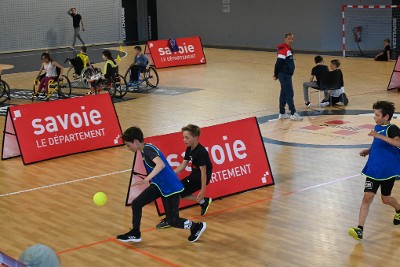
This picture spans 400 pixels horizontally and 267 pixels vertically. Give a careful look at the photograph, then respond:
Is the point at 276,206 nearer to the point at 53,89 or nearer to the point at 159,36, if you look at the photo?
the point at 53,89

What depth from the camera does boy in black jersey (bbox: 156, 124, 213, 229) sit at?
9055mm

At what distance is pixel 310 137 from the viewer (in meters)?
14.5

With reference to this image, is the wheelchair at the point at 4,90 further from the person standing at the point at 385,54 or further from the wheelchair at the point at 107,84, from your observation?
the person standing at the point at 385,54

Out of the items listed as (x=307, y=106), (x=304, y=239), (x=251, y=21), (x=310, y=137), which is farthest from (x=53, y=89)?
(x=251, y=21)

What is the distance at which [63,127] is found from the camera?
533 inches

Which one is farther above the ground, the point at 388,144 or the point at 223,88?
the point at 388,144

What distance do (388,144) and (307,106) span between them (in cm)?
950

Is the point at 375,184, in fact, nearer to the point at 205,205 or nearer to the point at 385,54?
the point at 205,205

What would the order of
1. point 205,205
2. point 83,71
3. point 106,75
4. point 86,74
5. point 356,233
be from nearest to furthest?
point 356,233 < point 205,205 < point 106,75 < point 83,71 < point 86,74

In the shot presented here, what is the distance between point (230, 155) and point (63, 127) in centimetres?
407

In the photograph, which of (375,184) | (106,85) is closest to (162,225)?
(375,184)

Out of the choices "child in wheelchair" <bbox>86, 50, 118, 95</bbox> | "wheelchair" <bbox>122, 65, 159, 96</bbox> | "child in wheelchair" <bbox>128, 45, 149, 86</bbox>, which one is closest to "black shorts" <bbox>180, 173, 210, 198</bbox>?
"child in wheelchair" <bbox>86, 50, 118, 95</bbox>

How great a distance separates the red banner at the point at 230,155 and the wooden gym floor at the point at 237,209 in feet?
0.70

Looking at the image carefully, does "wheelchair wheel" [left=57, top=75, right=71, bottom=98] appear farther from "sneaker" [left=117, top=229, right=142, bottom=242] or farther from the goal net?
the goal net
